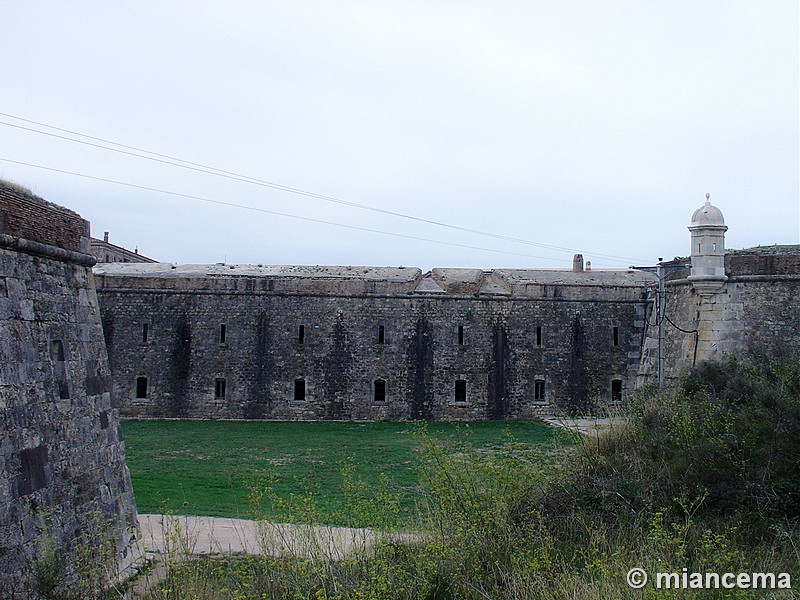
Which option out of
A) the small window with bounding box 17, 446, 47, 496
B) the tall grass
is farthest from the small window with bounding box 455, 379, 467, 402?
the small window with bounding box 17, 446, 47, 496

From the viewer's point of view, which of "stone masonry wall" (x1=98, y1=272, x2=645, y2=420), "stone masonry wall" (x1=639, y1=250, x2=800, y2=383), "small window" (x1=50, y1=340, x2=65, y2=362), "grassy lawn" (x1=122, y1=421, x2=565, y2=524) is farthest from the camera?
"stone masonry wall" (x1=98, y1=272, x2=645, y2=420)

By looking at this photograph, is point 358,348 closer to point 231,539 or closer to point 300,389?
point 300,389

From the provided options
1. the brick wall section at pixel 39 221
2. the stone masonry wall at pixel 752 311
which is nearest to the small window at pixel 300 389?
the stone masonry wall at pixel 752 311

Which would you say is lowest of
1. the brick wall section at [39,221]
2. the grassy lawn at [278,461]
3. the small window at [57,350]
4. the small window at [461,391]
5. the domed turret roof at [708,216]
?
the grassy lawn at [278,461]

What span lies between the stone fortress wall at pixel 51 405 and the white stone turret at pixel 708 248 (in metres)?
11.2

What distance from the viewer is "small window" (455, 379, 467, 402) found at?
2316 cm

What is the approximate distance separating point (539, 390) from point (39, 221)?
18.3 m

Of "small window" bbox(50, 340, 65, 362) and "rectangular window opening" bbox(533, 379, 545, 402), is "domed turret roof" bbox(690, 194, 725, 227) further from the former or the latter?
"small window" bbox(50, 340, 65, 362)

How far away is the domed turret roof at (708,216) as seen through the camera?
1412 centimetres

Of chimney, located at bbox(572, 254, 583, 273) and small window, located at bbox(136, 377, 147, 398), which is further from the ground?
chimney, located at bbox(572, 254, 583, 273)

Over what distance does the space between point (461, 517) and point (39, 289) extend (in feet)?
16.6

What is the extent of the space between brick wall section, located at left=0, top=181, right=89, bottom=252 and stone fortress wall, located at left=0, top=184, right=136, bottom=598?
0.01 meters

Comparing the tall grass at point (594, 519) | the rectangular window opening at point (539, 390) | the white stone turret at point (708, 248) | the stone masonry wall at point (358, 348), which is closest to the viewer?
the tall grass at point (594, 519)

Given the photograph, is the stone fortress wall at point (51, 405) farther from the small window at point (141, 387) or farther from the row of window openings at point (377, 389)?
the small window at point (141, 387)
